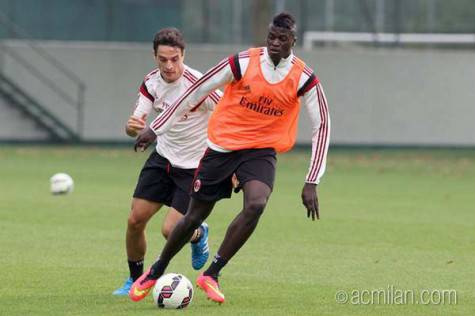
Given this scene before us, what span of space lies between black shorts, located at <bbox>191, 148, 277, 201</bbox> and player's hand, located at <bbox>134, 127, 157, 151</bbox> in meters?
0.47

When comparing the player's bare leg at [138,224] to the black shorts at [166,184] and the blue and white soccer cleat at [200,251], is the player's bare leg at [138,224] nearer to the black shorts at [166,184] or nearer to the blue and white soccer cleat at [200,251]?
the black shorts at [166,184]

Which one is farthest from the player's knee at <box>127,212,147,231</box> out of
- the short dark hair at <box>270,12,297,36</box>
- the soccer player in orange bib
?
the short dark hair at <box>270,12,297,36</box>

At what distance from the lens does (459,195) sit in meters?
21.6

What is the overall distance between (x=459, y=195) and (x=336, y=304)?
12.1 metres

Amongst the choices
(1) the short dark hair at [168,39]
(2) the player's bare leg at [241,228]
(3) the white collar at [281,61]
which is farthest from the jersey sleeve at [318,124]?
(1) the short dark hair at [168,39]

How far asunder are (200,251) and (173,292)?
2066 mm

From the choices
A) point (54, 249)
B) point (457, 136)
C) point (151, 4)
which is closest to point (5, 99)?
point (151, 4)

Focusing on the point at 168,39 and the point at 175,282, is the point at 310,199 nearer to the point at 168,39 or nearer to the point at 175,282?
the point at 175,282

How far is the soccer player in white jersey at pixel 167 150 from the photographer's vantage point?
34.5 ft

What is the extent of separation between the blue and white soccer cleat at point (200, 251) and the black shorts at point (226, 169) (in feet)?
5.86

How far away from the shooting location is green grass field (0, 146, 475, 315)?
391 inches

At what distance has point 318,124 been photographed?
970 centimetres

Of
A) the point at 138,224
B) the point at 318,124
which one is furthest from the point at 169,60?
the point at 318,124

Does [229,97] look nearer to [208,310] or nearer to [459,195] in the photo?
[208,310]
